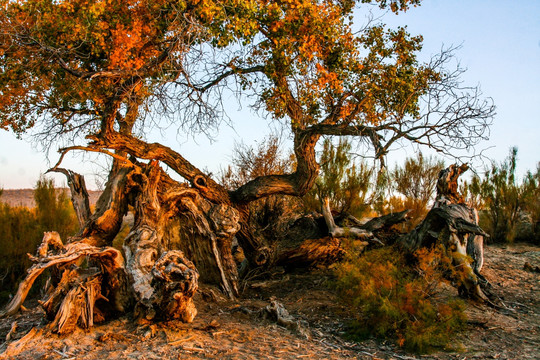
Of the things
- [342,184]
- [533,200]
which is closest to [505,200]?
[533,200]

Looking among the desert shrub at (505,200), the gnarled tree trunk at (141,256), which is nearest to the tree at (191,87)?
the gnarled tree trunk at (141,256)

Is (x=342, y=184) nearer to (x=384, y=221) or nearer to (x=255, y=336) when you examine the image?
(x=384, y=221)

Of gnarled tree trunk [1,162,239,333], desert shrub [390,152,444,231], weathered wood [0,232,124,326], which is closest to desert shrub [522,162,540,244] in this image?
desert shrub [390,152,444,231]

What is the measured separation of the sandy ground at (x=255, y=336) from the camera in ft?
15.1

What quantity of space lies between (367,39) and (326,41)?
1369mm

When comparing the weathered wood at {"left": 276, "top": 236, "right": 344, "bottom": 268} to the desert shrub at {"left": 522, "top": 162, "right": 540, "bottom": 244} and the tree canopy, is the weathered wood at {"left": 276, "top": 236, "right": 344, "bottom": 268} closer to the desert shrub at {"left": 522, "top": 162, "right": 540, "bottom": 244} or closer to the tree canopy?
the tree canopy

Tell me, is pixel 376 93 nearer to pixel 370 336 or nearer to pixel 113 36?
pixel 370 336

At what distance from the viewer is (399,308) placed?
5.45 metres

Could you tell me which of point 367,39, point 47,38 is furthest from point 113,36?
point 367,39

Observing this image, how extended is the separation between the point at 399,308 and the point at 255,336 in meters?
1.75

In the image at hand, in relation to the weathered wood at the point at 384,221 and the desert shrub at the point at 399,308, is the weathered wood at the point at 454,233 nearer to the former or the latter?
the weathered wood at the point at 384,221

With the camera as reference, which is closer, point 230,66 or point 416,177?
point 230,66

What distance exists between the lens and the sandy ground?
15.1 ft

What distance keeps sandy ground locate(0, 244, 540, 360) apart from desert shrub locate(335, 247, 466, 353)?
179mm
